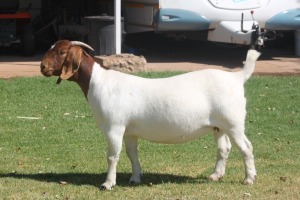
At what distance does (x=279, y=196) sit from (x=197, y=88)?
1.13 m

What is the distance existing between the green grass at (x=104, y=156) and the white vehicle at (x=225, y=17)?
3.37 metres

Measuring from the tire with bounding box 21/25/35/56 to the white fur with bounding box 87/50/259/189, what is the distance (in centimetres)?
1032

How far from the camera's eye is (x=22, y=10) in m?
19.6

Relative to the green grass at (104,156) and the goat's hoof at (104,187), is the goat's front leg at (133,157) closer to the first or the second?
the green grass at (104,156)

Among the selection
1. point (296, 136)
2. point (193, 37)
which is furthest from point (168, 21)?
point (296, 136)

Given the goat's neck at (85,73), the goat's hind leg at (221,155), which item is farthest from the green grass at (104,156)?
the goat's neck at (85,73)

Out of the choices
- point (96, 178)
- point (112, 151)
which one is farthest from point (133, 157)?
point (96, 178)

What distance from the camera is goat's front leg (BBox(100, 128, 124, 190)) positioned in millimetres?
7648

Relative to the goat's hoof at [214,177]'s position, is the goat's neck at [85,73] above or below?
above

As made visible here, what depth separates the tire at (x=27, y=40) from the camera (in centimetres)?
1789

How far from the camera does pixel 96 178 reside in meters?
8.22

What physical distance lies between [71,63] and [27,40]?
10.4 meters

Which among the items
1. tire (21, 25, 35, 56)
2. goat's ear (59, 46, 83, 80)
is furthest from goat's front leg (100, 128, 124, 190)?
tire (21, 25, 35, 56)

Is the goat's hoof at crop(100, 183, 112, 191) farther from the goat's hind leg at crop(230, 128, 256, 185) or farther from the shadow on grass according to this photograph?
the goat's hind leg at crop(230, 128, 256, 185)
